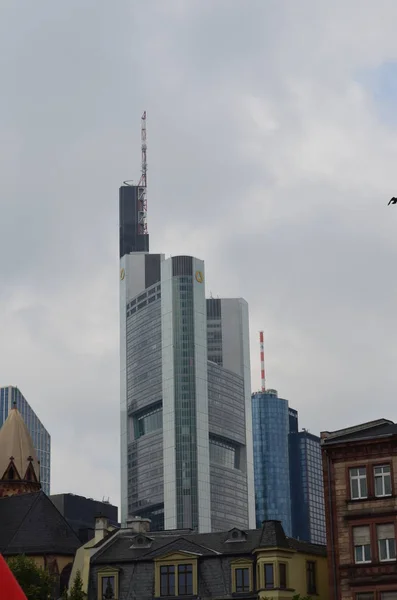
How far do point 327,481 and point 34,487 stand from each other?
7445cm

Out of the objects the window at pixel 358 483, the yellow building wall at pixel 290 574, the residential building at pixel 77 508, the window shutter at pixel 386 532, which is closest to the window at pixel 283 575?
the yellow building wall at pixel 290 574

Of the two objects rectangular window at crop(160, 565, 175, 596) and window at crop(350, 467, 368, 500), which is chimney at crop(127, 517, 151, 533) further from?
window at crop(350, 467, 368, 500)

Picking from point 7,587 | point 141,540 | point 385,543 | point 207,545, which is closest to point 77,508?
point 141,540

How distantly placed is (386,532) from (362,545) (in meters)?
1.88

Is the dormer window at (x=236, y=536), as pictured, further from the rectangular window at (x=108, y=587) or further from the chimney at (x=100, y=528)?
the chimney at (x=100, y=528)

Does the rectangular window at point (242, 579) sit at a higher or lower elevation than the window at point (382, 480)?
lower

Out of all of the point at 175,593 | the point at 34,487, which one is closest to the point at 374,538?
the point at 175,593

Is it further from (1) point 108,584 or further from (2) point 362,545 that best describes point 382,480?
(1) point 108,584

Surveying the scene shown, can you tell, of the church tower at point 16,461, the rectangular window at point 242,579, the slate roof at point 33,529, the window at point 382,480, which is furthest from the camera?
the church tower at point 16,461

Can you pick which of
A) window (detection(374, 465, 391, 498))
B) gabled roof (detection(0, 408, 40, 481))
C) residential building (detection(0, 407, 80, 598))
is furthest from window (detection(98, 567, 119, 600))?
gabled roof (detection(0, 408, 40, 481))

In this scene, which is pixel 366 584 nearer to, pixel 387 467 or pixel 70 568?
pixel 387 467

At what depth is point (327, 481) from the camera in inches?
3327

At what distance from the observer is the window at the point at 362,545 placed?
269 ft

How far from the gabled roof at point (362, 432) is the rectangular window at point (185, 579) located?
41.8 ft
